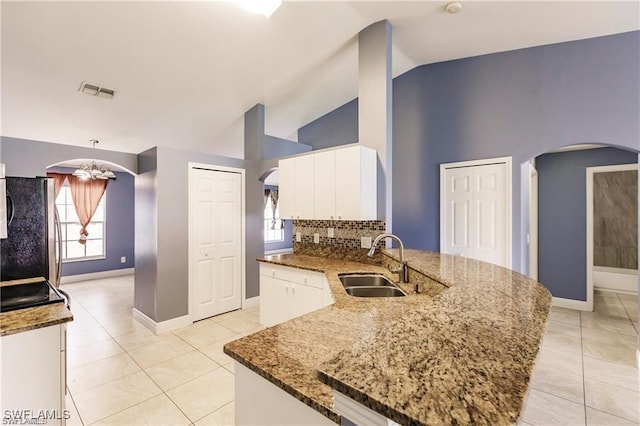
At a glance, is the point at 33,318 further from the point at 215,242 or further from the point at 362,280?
the point at 215,242

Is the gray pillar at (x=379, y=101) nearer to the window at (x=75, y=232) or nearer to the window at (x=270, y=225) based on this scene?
the window at (x=270, y=225)

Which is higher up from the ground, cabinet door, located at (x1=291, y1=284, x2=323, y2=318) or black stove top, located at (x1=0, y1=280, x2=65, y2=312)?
black stove top, located at (x1=0, y1=280, x2=65, y2=312)

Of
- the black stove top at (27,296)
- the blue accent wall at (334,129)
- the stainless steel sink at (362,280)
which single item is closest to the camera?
the black stove top at (27,296)

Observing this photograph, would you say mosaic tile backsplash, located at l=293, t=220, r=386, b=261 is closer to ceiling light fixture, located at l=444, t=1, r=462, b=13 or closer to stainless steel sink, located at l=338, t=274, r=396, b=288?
stainless steel sink, located at l=338, t=274, r=396, b=288

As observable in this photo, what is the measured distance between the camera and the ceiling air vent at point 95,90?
3278mm

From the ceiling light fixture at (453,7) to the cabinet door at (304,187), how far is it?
2010 mm

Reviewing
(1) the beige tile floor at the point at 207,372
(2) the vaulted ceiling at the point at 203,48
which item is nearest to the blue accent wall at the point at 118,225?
(2) the vaulted ceiling at the point at 203,48

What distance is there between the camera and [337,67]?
13.1 ft

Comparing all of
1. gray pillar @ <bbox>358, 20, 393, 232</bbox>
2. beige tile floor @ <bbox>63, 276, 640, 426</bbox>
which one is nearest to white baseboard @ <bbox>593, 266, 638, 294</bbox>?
beige tile floor @ <bbox>63, 276, 640, 426</bbox>

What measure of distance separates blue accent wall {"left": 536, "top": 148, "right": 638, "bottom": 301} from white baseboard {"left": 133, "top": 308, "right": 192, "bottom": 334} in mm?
5445

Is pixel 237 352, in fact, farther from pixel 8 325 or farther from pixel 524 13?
pixel 524 13

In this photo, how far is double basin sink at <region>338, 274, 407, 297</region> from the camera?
7.46 feet

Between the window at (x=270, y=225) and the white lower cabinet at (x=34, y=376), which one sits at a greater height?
the window at (x=270, y=225)

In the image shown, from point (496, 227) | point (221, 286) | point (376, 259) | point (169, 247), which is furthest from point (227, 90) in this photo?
point (496, 227)
